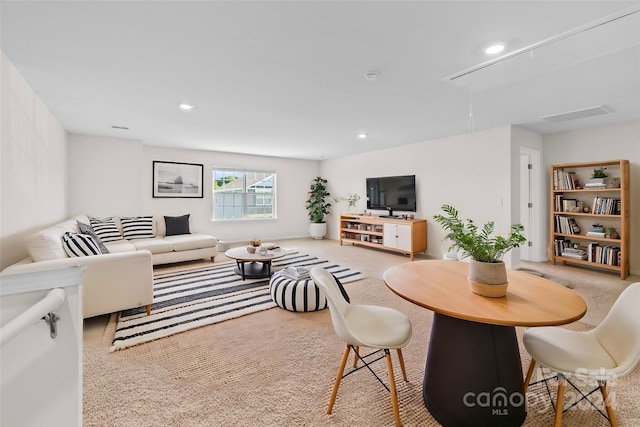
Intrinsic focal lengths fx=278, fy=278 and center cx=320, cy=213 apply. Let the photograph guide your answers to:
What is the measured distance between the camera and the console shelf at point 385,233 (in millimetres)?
5213

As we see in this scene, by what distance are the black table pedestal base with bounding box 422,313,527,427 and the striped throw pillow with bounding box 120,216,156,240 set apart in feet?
16.0

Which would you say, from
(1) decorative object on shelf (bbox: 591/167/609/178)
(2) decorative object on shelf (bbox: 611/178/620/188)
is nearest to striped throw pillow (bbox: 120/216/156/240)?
(1) decorative object on shelf (bbox: 591/167/609/178)

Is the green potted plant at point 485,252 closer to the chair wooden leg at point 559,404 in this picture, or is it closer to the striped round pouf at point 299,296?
the chair wooden leg at point 559,404

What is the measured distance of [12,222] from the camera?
2.37 meters

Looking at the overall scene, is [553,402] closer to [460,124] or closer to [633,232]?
[460,124]

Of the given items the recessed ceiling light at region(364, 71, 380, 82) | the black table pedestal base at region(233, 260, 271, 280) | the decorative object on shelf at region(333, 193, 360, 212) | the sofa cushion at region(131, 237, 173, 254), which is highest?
the recessed ceiling light at region(364, 71, 380, 82)

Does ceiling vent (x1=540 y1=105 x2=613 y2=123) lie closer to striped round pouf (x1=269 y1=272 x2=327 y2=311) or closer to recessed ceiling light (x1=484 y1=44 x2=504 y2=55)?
recessed ceiling light (x1=484 y1=44 x2=504 y2=55)

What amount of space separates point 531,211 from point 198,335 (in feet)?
17.8

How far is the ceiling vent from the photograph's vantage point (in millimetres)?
3279

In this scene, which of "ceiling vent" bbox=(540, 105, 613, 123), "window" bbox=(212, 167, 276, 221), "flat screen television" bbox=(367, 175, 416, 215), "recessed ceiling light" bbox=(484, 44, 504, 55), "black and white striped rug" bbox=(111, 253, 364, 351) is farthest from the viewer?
"window" bbox=(212, 167, 276, 221)

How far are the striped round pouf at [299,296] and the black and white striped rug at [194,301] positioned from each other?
0.66 ft

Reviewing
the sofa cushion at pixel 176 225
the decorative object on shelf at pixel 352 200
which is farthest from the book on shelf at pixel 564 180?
the sofa cushion at pixel 176 225

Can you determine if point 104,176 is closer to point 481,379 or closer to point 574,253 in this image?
point 481,379

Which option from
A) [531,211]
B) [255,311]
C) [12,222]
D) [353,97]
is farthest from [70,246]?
[531,211]
